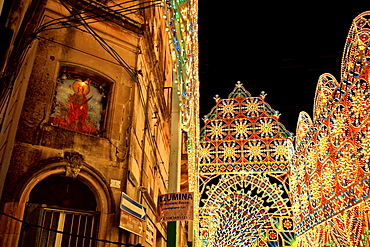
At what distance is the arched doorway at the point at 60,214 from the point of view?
643 cm

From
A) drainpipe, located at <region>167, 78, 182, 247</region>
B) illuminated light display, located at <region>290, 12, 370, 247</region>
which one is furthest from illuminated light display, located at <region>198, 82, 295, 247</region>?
drainpipe, located at <region>167, 78, 182, 247</region>

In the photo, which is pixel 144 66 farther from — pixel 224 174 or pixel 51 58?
pixel 224 174

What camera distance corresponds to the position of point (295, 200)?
597 inches

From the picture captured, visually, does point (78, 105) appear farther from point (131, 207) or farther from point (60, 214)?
point (131, 207)

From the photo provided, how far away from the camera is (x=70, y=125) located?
7.52 metres

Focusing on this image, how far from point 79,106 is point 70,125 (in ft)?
1.72

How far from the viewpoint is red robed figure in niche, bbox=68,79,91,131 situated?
25.0 ft

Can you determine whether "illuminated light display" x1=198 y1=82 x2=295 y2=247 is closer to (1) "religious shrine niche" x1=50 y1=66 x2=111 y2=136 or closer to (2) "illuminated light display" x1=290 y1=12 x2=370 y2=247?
(2) "illuminated light display" x1=290 y1=12 x2=370 y2=247

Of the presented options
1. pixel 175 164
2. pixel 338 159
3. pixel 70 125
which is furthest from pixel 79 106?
pixel 338 159

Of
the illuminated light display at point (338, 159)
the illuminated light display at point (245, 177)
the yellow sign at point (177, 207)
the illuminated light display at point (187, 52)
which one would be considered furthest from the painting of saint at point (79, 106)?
the illuminated light display at point (245, 177)

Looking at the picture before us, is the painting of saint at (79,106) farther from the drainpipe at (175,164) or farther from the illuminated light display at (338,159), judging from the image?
the illuminated light display at (338,159)

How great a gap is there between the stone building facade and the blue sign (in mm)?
138

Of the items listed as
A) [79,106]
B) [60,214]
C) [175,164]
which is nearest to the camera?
[60,214]

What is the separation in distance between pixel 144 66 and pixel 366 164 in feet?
21.4
